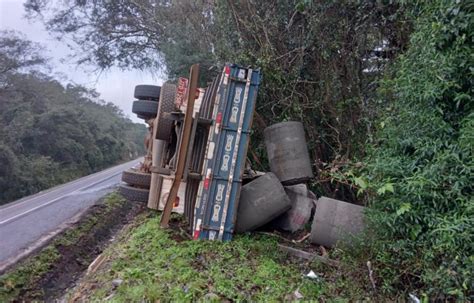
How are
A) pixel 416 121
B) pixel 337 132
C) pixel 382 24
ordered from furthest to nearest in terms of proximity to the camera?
pixel 337 132 < pixel 382 24 < pixel 416 121

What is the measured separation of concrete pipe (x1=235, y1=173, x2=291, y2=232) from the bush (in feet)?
4.19

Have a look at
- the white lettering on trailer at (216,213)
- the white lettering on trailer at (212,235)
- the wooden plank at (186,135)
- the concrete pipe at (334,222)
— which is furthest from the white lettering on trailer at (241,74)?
the white lettering on trailer at (212,235)

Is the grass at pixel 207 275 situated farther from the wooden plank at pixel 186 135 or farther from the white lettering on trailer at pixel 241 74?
the white lettering on trailer at pixel 241 74

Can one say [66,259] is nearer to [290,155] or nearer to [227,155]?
[227,155]

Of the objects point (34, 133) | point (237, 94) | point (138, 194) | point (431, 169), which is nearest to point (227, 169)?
point (237, 94)

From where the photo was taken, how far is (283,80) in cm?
564

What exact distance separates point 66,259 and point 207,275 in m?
2.74

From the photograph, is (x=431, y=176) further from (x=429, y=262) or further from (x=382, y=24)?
(x=382, y=24)

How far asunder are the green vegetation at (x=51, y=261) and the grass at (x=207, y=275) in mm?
812

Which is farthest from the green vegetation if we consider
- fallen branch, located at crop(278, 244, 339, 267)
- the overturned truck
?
fallen branch, located at crop(278, 244, 339, 267)

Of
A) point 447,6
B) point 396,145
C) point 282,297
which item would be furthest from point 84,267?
point 447,6

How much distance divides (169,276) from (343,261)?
5.37 ft

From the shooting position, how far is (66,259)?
16.3 feet

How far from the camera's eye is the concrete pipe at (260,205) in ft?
14.4
